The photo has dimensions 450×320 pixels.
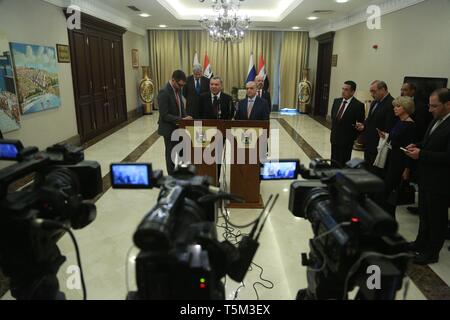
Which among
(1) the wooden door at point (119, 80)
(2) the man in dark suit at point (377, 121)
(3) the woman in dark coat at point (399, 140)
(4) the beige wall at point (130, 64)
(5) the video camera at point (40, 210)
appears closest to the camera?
(5) the video camera at point (40, 210)

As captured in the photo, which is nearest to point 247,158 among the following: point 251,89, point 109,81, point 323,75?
point 251,89

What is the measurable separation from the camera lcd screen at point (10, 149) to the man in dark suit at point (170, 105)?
241 cm

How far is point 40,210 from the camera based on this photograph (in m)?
1.13

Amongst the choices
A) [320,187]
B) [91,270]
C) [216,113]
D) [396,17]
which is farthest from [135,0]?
[320,187]

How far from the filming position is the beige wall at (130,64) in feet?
29.1

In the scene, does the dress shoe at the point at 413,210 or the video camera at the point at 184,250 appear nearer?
the video camera at the point at 184,250

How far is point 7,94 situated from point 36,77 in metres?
0.76

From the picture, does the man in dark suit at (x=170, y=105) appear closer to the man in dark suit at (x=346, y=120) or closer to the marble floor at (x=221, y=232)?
the marble floor at (x=221, y=232)

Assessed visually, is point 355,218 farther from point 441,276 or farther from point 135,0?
point 135,0

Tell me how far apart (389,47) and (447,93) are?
12.7 feet

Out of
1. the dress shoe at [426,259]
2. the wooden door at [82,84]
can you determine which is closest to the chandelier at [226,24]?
the wooden door at [82,84]

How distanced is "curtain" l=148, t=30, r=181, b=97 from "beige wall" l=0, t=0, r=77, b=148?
5.14 metres

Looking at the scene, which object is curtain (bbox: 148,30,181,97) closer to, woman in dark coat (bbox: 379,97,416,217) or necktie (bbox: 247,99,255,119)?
necktie (bbox: 247,99,255,119)

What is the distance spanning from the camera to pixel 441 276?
2396 millimetres
